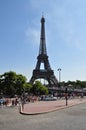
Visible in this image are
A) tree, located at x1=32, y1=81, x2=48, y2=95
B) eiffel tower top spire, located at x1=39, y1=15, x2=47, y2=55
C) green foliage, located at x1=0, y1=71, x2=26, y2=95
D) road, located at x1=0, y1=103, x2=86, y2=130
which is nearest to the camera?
road, located at x1=0, y1=103, x2=86, y2=130

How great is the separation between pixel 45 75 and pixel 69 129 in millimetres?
123597

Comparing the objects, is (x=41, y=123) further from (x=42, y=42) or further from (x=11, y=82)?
(x=42, y=42)

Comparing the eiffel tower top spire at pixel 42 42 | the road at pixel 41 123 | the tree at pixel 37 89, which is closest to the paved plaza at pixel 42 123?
the road at pixel 41 123

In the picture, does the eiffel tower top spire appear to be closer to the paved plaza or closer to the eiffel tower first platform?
the eiffel tower first platform

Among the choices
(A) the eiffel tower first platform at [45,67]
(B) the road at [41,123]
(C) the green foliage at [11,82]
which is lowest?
(B) the road at [41,123]

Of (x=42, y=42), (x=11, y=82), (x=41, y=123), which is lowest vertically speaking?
(x=41, y=123)

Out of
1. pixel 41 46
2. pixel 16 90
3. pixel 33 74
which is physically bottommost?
pixel 16 90

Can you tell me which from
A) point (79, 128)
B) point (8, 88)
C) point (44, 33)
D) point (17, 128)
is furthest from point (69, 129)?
point (44, 33)

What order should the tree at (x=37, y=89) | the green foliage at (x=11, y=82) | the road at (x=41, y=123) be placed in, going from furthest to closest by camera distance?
1. the tree at (x=37, y=89)
2. the green foliage at (x=11, y=82)
3. the road at (x=41, y=123)

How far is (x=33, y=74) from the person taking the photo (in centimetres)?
14200

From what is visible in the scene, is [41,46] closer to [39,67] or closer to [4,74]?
[39,67]

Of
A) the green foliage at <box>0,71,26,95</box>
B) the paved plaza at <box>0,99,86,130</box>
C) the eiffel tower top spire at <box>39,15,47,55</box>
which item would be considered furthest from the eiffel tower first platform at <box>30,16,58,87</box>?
the paved plaza at <box>0,99,86,130</box>

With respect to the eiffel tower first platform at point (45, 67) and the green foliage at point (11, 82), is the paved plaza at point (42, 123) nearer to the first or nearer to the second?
the green foliage at point (11, 82)

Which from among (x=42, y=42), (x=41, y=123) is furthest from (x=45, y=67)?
(x=41, y=123)
